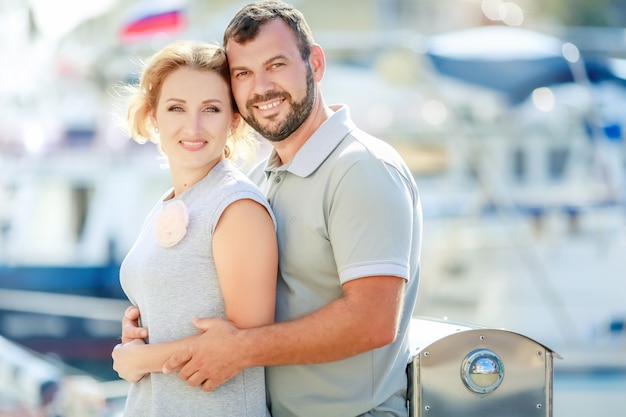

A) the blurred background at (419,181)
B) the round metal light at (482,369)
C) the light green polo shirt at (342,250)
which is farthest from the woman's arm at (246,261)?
the blurred background at (419,181)

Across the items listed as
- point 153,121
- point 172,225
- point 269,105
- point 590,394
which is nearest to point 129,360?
point 172,225

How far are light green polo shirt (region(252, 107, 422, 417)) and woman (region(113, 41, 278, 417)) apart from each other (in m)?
0.10

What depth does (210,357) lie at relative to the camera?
190 cm

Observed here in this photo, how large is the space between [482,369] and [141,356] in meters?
0.77

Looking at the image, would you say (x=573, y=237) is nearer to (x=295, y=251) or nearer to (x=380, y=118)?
(x=380, y=118)

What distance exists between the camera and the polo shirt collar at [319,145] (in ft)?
6.93

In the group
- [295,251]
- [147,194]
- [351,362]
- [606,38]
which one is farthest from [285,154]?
[606,38]

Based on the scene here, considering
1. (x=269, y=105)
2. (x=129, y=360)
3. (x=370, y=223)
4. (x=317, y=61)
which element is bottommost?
(x=129, y=360)

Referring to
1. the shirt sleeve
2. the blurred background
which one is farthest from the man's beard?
the blurred background

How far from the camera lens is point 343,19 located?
1384 cm

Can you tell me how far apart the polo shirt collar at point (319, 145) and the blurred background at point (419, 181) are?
227 inches

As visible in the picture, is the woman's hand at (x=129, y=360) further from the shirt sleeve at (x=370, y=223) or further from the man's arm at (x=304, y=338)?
the shirt sleeve at (x=370, y=223)

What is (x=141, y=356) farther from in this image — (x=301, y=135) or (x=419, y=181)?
(x=419, y=181)

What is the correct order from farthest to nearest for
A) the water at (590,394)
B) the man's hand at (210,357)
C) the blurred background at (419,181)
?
the blurred background at (419,181) → the water at (590,394) → the man's hand at (210,357)
